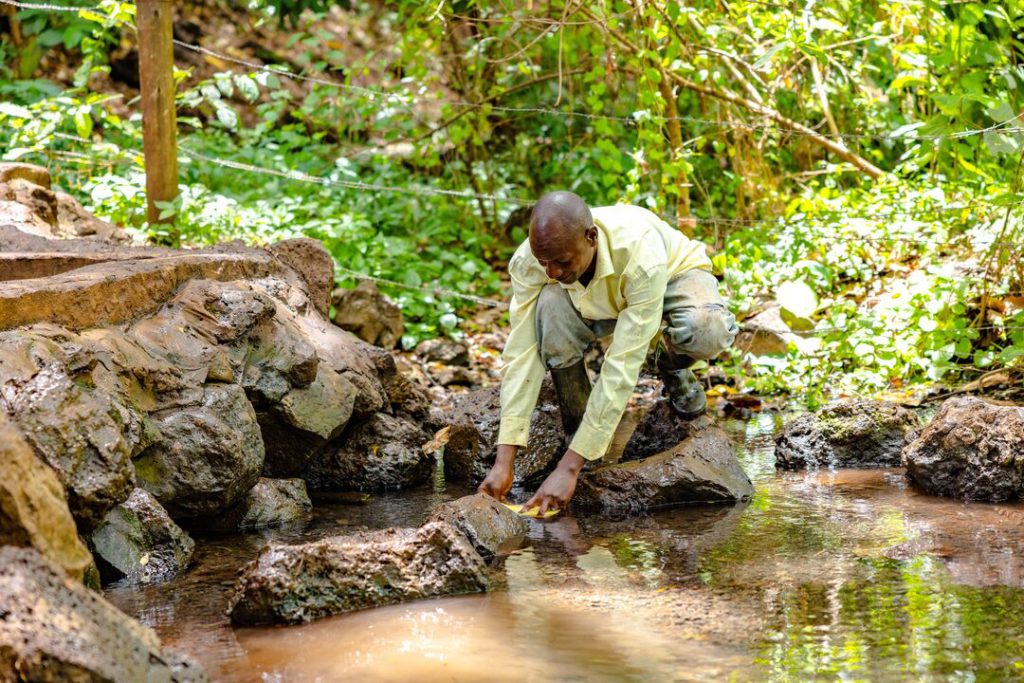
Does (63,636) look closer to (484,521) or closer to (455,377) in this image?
(484,521)

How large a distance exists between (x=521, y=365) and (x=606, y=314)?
370 mm

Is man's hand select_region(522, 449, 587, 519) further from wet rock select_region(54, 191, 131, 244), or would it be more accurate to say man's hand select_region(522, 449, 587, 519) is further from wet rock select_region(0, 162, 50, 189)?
wet rock select_region(0, 162, 50, 189)

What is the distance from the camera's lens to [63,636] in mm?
2080

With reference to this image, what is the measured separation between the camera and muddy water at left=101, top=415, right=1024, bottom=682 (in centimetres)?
257

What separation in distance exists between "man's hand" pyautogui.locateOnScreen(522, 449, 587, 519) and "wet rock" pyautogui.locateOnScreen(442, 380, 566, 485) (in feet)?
2.40

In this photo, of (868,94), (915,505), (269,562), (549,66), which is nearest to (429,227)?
(549,66)

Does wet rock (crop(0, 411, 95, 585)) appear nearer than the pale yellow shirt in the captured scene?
Yes

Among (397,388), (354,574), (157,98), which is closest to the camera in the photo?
(354,574)

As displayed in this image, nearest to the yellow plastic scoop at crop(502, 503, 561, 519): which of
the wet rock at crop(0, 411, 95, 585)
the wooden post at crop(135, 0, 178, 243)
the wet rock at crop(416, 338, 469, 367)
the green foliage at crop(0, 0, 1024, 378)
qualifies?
the wet rock at crop(0, 411, 95, 585)

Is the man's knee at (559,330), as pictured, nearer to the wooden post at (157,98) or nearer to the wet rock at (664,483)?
the wet rock at (664,483)

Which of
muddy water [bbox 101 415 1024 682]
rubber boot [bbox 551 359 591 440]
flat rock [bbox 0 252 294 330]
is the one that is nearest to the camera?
muddy water [bbox 101 415 1024 682]

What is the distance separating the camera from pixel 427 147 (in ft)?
29.5

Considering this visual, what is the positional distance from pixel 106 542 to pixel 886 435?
3158mm

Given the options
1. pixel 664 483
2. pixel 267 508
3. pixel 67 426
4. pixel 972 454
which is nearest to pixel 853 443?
pixel 972 454
